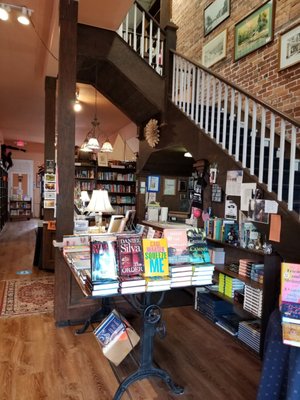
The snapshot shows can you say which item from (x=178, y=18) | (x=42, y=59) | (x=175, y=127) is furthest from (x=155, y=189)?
(x=178, y=18)

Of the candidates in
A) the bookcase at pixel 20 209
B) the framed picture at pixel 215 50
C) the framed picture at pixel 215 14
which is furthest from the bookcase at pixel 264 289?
the bookcase at pixel 20 209

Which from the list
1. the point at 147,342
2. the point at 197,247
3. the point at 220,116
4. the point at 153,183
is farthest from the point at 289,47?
the point at 147,342

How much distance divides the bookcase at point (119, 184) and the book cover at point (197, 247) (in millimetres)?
5810

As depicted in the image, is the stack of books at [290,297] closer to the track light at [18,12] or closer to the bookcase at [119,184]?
the track light at [18,12]

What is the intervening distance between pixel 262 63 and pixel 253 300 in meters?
3.25

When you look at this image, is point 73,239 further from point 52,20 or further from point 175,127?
point 52,20

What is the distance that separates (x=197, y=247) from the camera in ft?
7.04

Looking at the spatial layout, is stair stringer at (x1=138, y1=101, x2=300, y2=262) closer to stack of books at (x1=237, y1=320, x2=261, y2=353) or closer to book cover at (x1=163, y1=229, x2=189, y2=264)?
stack of books at (x1=237, y1=320, x2=261, y2=353)

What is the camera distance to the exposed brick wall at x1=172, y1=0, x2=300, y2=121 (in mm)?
3826

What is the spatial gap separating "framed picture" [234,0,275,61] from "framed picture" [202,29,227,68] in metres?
0.32

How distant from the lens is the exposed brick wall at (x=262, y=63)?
3826 mm

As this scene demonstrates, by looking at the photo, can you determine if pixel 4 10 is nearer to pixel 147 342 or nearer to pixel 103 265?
pixel 103 265

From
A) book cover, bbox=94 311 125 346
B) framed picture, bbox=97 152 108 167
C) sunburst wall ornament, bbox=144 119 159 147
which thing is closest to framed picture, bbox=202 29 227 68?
sunburst wall ornament, bbox=144 119 159 147

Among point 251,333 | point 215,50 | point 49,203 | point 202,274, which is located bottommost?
point 251,333
